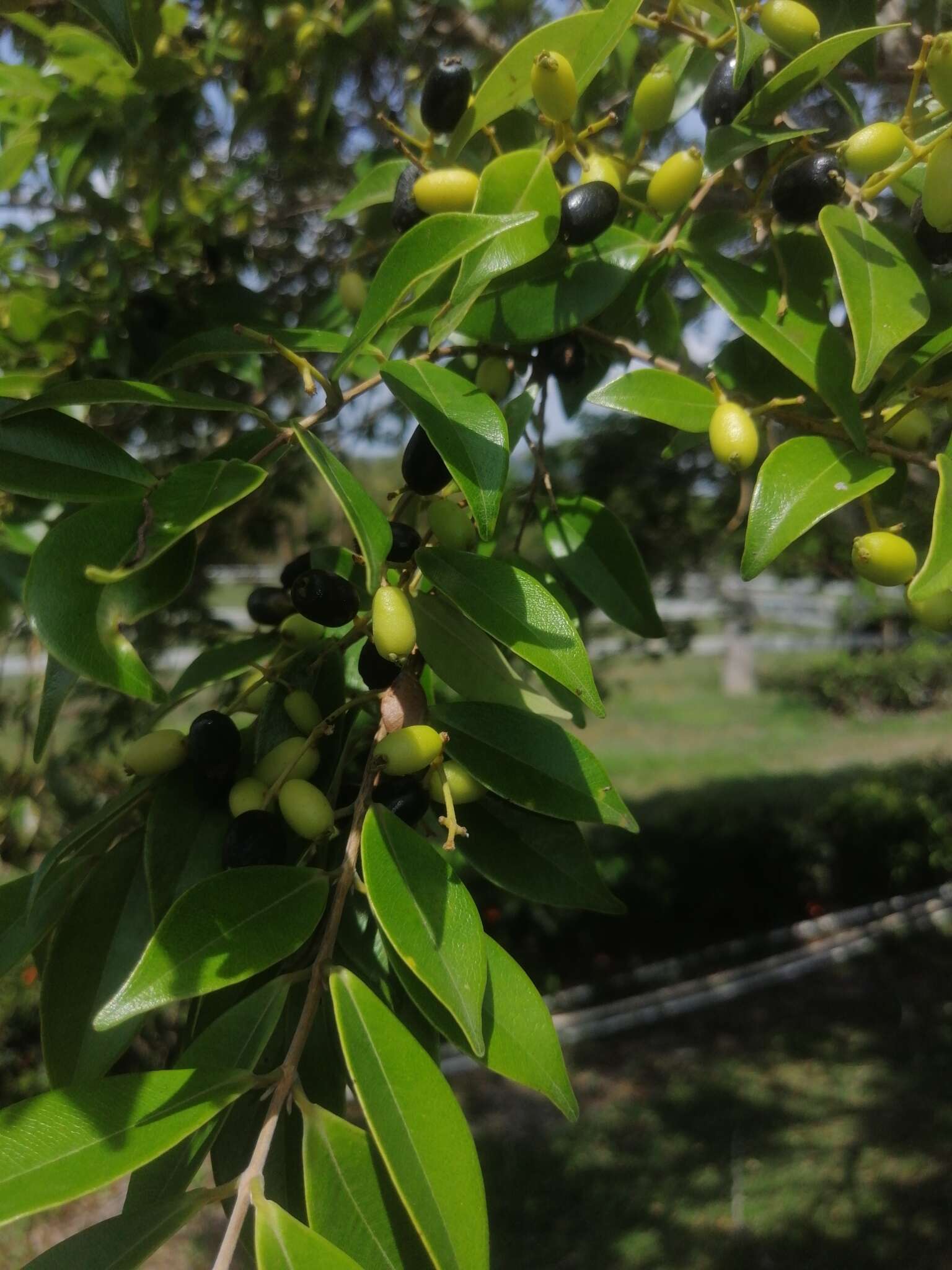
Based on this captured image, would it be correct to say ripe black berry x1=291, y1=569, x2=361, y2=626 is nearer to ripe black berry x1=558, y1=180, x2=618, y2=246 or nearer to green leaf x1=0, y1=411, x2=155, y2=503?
green leaf x1=0, y1=411, x2=155, y2=503

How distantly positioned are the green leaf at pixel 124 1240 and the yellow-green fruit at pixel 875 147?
77 cm

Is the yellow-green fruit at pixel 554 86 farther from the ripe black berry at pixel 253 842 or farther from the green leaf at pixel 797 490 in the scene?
the ripe black berry at pixel 253 842

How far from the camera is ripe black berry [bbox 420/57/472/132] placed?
0.80 metres

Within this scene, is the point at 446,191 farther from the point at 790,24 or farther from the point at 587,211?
the point at 790,24

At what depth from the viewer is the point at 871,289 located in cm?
66

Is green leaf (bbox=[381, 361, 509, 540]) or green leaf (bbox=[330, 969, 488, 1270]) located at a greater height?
green leaf (bbox=[381, 361, 509, 540])

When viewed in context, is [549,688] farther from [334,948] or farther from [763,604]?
[763,604]

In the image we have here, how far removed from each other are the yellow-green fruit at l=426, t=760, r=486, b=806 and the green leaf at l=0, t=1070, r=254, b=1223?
207 millimetres

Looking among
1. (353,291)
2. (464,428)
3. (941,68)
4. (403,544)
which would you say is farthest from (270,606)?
(941,68)

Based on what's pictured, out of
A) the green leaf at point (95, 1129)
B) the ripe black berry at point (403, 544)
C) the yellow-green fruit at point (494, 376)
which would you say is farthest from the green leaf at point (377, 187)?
the green leaf at point (95, 1129)

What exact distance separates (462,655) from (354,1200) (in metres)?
0.34

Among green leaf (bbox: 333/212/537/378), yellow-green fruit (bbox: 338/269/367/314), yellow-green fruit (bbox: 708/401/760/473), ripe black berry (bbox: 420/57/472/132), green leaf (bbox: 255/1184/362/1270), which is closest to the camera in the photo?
green leaf (bbox: 255/1184/362/1270)

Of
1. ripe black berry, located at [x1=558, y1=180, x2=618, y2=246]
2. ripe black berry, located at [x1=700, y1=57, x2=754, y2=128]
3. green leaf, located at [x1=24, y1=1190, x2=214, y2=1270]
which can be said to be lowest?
green leaf, located at [x1=24, y1=1190, x2=214, y2=1270]

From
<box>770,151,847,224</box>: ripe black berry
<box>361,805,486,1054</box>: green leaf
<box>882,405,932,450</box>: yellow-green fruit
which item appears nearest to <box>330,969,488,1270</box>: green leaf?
<box>361,805,486,1054</box>: green leaf
